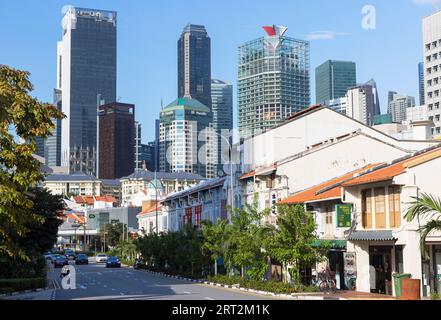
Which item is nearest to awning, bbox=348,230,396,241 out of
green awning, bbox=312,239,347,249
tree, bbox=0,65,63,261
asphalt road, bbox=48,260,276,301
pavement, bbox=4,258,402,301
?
green awning, bbox=312,239,347,249

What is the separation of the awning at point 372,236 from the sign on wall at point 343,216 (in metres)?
0.70

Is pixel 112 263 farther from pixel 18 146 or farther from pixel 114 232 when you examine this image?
pixel 18 146

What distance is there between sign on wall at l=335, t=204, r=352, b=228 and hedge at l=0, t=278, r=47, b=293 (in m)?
19.2

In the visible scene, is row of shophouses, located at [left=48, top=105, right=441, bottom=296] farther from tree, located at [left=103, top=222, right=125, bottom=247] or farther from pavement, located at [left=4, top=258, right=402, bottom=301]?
tree, located at [left=103, top=222, right=125, bottom=247]

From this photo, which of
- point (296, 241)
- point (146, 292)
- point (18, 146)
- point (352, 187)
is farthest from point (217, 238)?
point (18, 146)

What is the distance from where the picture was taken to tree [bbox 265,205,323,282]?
38250 millimetres

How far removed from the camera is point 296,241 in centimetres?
3869

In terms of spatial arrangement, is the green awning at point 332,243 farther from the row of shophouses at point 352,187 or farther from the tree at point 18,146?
the tree at point 18,146

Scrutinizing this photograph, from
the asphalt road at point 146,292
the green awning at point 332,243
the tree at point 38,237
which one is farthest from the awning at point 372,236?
the tree at point 38,237

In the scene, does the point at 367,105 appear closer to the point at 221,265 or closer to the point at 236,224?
the point at 221,265

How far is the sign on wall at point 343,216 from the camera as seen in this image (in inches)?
1479

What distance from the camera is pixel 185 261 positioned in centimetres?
6262
